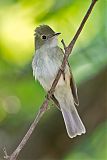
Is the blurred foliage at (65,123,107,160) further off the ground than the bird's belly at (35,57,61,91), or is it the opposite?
the bird's belly at (35,57,61,91)

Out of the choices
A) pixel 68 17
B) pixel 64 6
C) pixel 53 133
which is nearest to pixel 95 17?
pixel 68 17

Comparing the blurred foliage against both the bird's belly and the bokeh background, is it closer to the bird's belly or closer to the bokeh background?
→ the bokeh background

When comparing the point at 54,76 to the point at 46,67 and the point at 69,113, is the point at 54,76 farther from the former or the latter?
the point at 69,113

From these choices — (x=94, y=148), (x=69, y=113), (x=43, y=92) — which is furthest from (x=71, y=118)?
(x=94, y=148)

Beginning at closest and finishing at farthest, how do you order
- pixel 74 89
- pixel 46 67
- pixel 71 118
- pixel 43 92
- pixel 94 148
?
pixel 74 89
pixel 46 67
pixel 71 118
pixel 43 92
pixel 94 148

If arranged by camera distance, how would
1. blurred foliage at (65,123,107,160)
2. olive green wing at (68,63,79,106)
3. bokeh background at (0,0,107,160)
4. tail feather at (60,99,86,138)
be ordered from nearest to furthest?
olive green wing at (68,63,79,106), tail feather at (60,99,86,138), bokeh background at (0,0,107,160), blurred foliage at (65,123,107,160)

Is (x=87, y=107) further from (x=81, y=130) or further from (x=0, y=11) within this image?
(x=0, y=11)

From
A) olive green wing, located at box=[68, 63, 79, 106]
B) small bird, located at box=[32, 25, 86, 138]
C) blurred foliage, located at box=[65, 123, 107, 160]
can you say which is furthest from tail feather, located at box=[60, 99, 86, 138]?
blurred foliage, located at box=[65, 123, 107, 160]
